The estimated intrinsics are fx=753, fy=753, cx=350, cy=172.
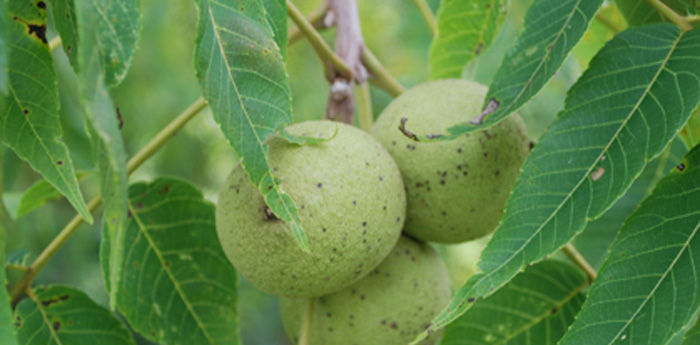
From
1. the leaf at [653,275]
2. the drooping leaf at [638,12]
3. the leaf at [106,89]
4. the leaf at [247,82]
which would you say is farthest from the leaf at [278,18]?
the drooping leaf at [638,12]

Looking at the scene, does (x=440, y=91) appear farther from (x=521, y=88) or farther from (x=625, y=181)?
(x=625, y=181)

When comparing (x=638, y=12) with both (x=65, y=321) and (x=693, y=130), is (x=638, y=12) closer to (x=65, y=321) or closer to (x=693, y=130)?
(x=693, y=130)

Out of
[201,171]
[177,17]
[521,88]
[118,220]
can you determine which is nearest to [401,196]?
[521,88]

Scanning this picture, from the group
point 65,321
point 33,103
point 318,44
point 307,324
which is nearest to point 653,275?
point 307,324

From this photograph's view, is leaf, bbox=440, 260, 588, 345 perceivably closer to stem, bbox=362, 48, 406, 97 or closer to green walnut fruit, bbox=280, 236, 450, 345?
green walnut fruit, bbox=280, 236, 450, 345

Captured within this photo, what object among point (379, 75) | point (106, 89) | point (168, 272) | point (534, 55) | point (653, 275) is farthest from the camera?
point (379, 75)

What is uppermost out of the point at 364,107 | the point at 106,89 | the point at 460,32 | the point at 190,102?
the point at 106,89

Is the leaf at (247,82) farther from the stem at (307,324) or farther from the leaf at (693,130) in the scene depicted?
the leaf at (693,130)

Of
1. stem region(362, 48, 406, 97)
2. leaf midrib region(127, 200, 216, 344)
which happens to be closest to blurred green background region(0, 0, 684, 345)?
stem region(362, 48, 406, 97)
